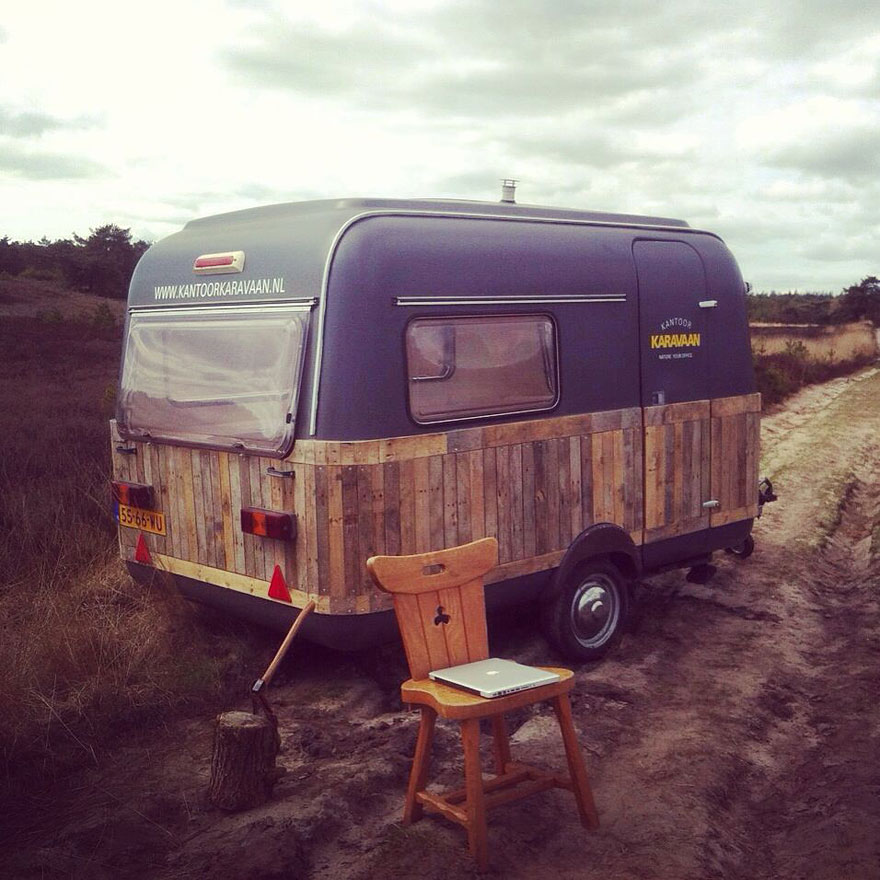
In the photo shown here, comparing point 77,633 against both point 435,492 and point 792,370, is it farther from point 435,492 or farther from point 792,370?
point 792,370

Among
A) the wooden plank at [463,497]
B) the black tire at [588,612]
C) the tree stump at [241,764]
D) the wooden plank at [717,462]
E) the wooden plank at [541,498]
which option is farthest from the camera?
the wooden plank at [717,462]

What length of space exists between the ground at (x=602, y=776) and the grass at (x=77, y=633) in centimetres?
27

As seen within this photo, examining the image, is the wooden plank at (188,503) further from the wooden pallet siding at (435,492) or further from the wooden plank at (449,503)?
the wooden plank at (449,503)

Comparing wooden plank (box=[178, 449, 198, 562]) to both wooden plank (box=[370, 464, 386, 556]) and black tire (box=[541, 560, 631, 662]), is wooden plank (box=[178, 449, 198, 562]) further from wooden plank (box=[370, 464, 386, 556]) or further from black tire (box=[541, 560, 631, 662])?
black tire (box=[541, 560, 631, 662])

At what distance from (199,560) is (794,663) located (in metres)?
3.78

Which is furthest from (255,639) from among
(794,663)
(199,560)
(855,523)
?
(855,523)

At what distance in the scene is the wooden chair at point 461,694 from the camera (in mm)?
4016

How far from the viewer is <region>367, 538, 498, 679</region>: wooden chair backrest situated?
4.33 meters

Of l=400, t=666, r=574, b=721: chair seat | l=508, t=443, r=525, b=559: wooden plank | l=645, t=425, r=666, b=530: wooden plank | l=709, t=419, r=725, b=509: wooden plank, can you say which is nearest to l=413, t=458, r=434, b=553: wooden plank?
l=508, t=443, r=525, b=559: wooden plank

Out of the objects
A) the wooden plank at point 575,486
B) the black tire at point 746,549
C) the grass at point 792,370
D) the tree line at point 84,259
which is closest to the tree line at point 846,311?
the grass at point 792,370

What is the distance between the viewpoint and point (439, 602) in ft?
14.7

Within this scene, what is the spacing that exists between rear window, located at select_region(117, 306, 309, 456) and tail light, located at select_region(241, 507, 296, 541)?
323 mm

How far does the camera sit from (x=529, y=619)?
7238mm

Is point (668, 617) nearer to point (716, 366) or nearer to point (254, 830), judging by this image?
point (716, 366)
